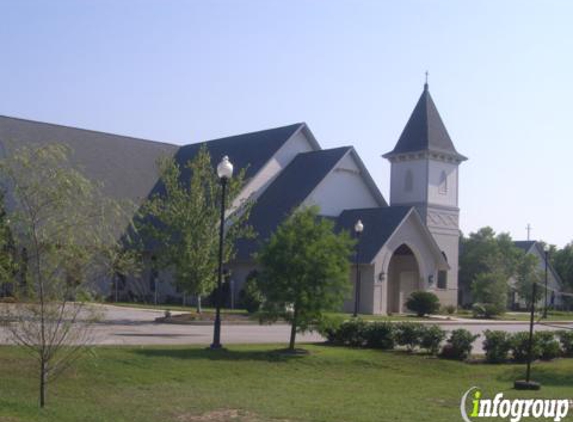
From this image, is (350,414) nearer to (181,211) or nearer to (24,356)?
(24,356)

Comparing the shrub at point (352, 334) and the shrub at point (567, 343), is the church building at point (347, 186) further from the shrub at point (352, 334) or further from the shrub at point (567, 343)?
the shrub at point (567, 343)

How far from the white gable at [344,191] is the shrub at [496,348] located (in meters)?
24.9

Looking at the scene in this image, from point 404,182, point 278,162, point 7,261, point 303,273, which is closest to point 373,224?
point 278,162

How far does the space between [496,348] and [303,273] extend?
5.61 m

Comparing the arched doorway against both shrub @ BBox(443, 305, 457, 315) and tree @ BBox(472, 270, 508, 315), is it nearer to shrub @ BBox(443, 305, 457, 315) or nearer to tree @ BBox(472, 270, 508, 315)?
shrub @ BBox(443, 305, 457, 315)

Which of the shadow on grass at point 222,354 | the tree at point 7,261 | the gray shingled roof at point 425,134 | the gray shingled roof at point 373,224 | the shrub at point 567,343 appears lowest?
the shadow on grass at point 222,354

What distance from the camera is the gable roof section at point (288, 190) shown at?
45812mm

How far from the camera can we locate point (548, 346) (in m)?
23.0

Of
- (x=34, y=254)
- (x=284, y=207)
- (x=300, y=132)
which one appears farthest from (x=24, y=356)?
(x=300, y=132)

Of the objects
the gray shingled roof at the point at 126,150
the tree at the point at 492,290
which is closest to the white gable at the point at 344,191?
the gray shingled roof at the point at 126,150

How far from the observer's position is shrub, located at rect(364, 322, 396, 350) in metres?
23.0

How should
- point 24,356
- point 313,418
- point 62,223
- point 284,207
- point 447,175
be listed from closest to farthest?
point 62,223, point 313,418, point 24,356, point 284,207, point 447,175

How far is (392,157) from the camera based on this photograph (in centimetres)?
5578

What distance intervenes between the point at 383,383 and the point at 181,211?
54.5 ft
